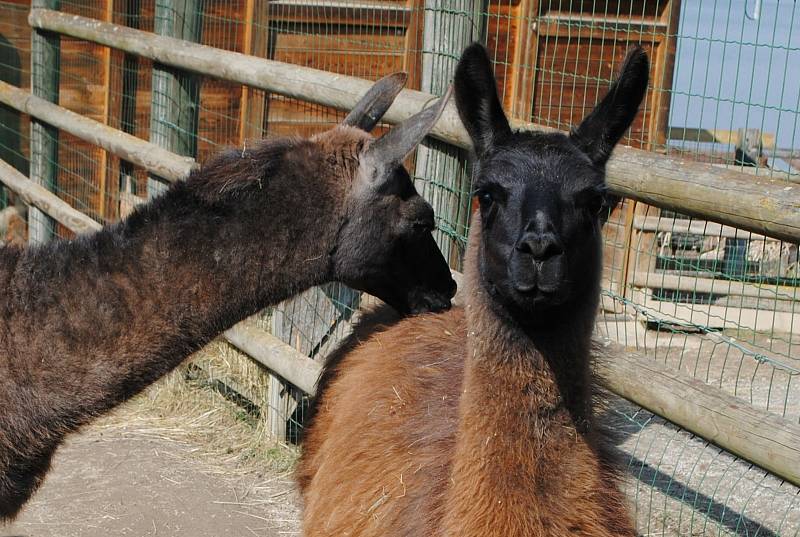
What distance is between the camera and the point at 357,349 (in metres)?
3.67

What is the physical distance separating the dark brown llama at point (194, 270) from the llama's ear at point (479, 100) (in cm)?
56

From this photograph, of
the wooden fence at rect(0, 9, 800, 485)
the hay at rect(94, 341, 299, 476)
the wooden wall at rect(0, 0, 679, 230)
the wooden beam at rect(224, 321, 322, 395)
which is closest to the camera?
the wooden fence at rect(0, 9, 800, 485)

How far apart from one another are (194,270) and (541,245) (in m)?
1.62

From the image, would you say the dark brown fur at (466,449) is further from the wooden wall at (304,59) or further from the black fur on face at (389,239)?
the wooden wall at (304,59)

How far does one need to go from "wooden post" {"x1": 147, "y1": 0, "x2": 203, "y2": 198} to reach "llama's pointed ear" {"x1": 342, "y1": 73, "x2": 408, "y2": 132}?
2.24m

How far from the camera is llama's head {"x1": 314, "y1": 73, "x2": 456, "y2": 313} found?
370 centimetres

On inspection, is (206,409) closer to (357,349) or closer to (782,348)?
(357,349)

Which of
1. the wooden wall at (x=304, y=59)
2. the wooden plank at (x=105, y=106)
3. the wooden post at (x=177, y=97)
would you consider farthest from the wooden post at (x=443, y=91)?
the wooden plank at (x=105, y=106)

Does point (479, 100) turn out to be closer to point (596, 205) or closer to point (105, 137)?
point (596, 205)

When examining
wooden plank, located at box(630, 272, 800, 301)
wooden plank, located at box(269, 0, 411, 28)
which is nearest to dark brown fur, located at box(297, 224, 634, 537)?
wooden plank, located at box(269, 0, 411, 28)

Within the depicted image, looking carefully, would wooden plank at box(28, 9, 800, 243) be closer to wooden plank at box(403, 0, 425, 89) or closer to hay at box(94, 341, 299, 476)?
hay at box(94, 341, 299, 476)

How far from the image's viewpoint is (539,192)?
2494 mm

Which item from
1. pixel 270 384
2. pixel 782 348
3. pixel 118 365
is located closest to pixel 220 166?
pixel 118 365

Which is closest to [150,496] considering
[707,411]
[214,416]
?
[214,416]
